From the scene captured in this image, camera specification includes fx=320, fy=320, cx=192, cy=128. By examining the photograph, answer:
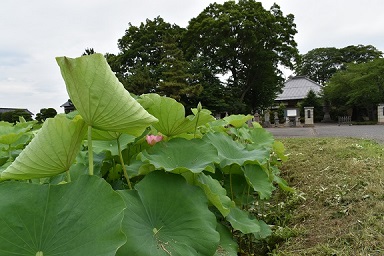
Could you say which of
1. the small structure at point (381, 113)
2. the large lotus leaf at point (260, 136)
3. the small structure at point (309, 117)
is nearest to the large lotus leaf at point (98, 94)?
the large lotus leaf at point (260, 136)

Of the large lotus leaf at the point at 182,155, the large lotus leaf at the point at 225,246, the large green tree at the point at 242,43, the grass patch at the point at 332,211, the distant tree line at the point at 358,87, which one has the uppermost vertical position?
the large green tree at the point at 242,43

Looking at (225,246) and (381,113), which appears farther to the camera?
(381,113)

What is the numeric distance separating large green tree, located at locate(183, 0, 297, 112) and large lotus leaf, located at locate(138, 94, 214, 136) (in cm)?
1459

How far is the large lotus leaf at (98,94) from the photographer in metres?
0.57

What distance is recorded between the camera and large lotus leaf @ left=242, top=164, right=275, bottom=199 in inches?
51.0

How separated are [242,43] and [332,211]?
14913 millimetres

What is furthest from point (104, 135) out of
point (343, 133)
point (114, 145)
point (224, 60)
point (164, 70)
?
point (224, 60)

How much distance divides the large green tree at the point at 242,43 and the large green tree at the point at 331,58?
38.1ft

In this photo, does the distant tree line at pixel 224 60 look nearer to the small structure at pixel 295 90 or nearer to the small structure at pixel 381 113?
the small structure at pixel 381 113

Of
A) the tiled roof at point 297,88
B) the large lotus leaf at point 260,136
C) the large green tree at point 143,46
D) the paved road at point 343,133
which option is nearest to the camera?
the large lotus leaf at point 260,136

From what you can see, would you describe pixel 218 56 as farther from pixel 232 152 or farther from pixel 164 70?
pixel 232 152

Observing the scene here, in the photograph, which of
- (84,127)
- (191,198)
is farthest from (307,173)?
(84,127)

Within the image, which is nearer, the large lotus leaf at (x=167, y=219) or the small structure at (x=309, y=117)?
the large lotus leaf at (x=167, y=219)

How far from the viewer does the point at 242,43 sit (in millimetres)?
15680
